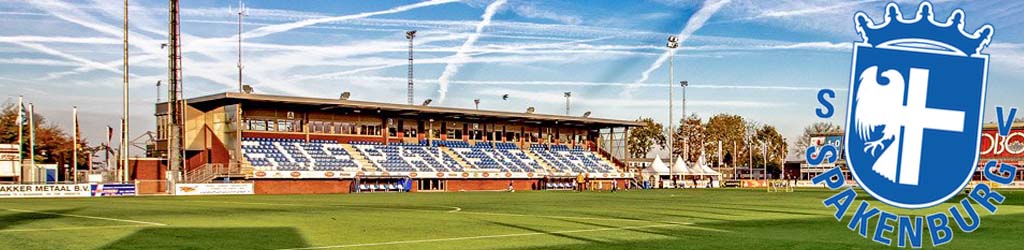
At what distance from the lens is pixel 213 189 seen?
55.1 meters

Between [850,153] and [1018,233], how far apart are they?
13295 millimetres

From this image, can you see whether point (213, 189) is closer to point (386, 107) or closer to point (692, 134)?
point (386, 107)

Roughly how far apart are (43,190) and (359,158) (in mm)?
23085

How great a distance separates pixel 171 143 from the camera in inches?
2371

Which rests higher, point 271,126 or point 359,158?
point 271,126

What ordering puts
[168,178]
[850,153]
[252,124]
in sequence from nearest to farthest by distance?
[850,153] → [168,178] → [252,124]

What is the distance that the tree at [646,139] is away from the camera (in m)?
140

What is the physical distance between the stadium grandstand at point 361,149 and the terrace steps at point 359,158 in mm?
88

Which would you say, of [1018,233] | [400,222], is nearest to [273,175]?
[400,222]

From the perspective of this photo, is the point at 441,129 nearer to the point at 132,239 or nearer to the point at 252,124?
the point at 252,124

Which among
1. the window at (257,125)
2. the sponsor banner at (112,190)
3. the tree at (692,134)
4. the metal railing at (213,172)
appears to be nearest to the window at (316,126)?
the window at (257,125)

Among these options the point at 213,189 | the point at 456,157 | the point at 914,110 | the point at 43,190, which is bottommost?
the point at 213,189

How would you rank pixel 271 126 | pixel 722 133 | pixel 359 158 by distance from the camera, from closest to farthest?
pixel 271 126 < pixel 359 158 < pixel 722 133

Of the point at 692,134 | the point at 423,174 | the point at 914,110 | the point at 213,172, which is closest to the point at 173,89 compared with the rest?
the point at 213,172
